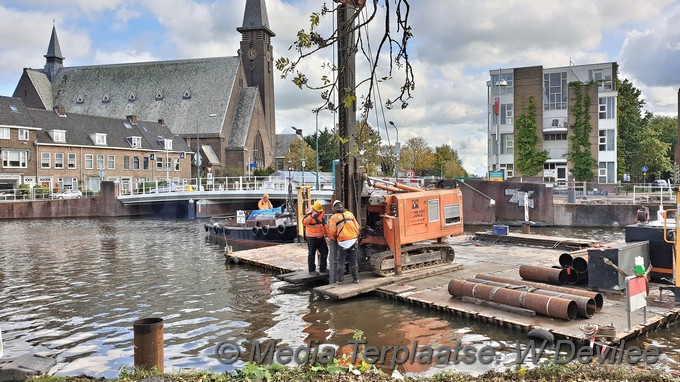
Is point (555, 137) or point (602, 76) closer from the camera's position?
point (555, 137)

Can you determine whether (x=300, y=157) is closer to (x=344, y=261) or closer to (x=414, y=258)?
(x=414, y=258)

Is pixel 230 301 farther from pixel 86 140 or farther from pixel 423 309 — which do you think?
pixel 86 140

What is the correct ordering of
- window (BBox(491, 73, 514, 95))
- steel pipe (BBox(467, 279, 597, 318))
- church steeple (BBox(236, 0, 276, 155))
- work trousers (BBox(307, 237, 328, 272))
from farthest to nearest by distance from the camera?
church steeple (BBox(236, 0, 276, 155))
window (BBox(491, 73, 514, 95))
work trousers (BBox(307, 237, 328, 272))
steel pipe (BBox(467, 279, 597, 318))

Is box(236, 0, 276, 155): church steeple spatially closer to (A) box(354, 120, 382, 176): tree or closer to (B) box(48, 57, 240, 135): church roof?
(B) box(48, 57, 240, 135): church roof

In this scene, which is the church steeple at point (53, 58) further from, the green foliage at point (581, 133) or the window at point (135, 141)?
the green foliage at point (581, 133)

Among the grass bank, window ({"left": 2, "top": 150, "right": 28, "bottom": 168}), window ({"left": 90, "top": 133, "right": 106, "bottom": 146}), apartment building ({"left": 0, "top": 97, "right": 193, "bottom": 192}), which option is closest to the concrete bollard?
the grass bank

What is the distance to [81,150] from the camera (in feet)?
184

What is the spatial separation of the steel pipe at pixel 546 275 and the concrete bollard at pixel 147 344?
8030 millimetres

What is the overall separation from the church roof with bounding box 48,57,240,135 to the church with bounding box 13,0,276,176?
0.13 meters

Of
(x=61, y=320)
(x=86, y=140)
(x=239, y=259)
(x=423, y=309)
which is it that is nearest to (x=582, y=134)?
(x=239, y=259)

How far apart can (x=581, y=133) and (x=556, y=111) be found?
118 inches

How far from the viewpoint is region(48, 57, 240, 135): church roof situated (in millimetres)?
74188

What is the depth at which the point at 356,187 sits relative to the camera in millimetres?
12461

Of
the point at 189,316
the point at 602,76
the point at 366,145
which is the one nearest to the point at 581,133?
the point at 602,76
